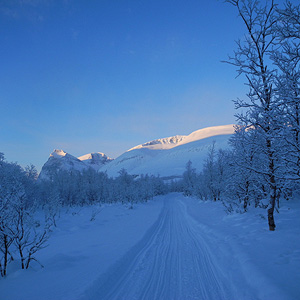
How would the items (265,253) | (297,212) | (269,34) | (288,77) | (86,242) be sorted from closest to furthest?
(288,77) → (265,253) → (269,34) → (86,242) → (297,212)

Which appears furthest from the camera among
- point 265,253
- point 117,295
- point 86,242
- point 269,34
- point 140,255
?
point 86,242

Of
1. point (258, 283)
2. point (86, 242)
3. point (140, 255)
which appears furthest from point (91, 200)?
point (258, 283)

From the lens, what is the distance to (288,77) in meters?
5.17

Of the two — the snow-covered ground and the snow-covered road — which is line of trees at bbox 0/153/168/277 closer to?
the snow-covered ground

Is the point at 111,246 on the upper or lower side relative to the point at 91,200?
upper

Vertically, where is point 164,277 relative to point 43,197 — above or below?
above

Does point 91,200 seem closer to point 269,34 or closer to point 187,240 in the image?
point 187,240

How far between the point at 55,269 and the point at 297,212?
45.0ft

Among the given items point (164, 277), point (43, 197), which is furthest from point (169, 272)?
point (43, 197)

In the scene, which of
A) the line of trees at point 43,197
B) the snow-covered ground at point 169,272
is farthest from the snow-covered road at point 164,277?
the line of trees at point 43,197

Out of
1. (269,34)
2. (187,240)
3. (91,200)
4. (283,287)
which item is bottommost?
(91,200)

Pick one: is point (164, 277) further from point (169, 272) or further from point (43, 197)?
point (43, 197)

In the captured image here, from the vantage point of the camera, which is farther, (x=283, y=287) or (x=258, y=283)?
(x=258, y=283)

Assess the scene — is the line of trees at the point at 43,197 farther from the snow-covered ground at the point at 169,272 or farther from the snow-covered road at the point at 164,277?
the snow-covered road at the point at 164,277
